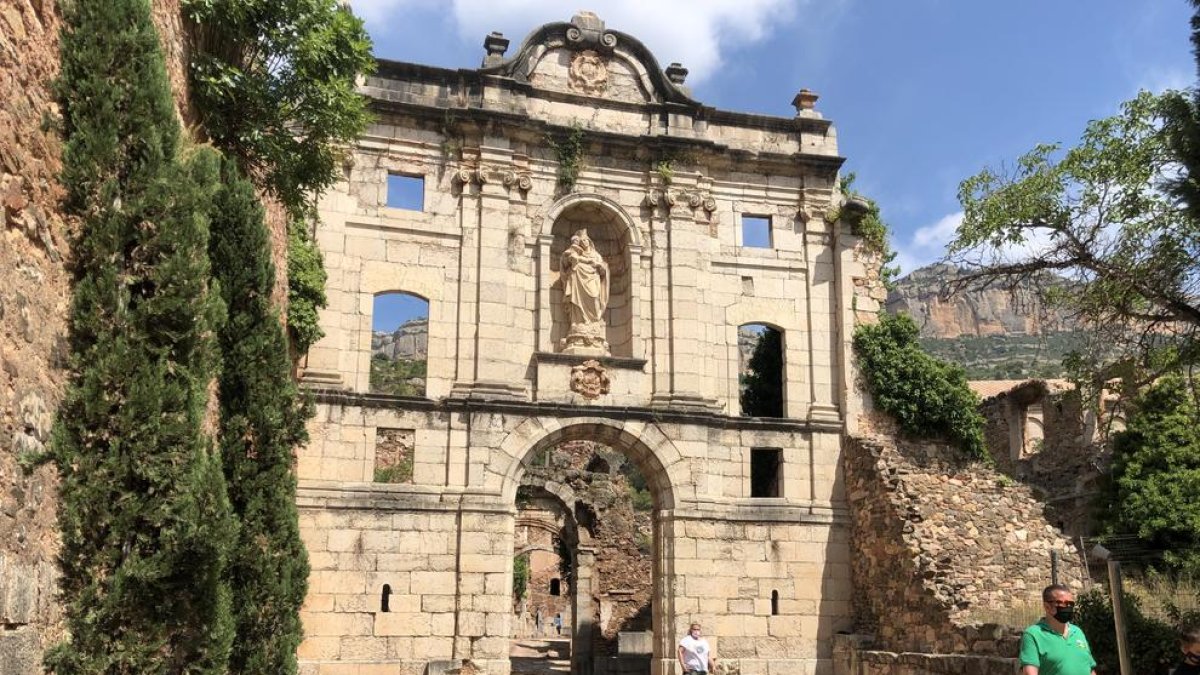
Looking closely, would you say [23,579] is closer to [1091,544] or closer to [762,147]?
[762,147]

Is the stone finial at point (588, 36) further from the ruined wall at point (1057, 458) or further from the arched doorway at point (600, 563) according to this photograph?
the ruined wall at point (1057, 458)

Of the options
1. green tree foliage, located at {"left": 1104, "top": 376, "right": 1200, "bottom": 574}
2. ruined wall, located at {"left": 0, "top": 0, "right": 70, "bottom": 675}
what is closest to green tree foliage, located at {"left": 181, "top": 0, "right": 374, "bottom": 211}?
ruined wall, located at {"left": 0, "top": 0, "right": 70, "bottom": 675}

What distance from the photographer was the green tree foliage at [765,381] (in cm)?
2244

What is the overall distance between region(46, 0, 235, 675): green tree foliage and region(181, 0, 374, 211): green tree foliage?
3398 millimetres

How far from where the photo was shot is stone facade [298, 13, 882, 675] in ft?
59.5

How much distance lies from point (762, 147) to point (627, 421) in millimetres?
6485

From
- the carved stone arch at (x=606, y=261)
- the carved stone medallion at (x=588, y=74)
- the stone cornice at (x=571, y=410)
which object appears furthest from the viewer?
the carved stone medallion at (x=588, y=74)

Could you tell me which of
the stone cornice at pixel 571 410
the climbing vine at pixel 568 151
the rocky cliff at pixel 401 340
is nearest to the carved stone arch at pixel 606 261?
the climbing vine at pixel 568 151

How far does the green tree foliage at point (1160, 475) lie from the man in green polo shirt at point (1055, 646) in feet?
52.9

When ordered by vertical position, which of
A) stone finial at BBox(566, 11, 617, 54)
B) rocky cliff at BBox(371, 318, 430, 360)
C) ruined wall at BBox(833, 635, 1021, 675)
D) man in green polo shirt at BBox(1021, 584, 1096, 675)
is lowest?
ruined wall at BBox(833, 635, 1021, 675)

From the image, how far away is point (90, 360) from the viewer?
637cm

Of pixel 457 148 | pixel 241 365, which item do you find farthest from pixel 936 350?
pixel 241 365

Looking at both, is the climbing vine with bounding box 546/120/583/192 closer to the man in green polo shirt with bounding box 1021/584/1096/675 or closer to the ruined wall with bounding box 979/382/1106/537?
the ruined wall with bounding box 979/382/1106/537

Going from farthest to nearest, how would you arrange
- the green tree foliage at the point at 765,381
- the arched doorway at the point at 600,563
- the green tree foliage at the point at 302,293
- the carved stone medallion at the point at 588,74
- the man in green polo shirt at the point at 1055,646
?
the arched doorway at the point at 600,563, the green tree foliage at the point at 765,381, the carved stone medallion at the point at 588,74, the green tree foliage at the point at 302,293, the man in green polo shirt at the point at 1055,646
